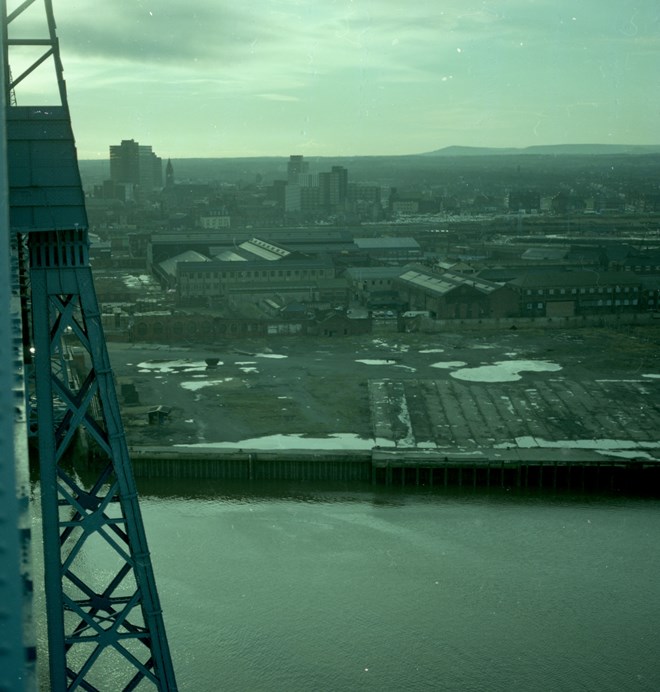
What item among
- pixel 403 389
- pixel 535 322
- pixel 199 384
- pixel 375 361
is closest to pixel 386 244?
pixel 535 322

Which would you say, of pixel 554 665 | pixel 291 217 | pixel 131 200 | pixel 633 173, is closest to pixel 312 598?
pixel 554 665

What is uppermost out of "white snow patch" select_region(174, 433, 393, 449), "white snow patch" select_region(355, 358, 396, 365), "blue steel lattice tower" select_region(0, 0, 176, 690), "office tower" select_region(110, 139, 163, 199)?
"office tower" select_region(110, 139, 163, 199)

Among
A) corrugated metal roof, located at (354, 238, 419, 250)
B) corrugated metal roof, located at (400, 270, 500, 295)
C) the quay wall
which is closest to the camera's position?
the quay wall

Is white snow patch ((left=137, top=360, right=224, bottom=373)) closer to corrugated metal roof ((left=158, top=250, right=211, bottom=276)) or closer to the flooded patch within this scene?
the flooded patch

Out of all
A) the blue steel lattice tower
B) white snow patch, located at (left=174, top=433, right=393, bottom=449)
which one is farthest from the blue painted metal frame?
white snow patch, located at (left=174, top=433, right=393, bottom=449)

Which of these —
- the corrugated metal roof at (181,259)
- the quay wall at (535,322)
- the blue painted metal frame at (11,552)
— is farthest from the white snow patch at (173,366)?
the blue painted metal frame at (11,552)

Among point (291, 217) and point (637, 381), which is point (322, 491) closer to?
point (637, 381)
